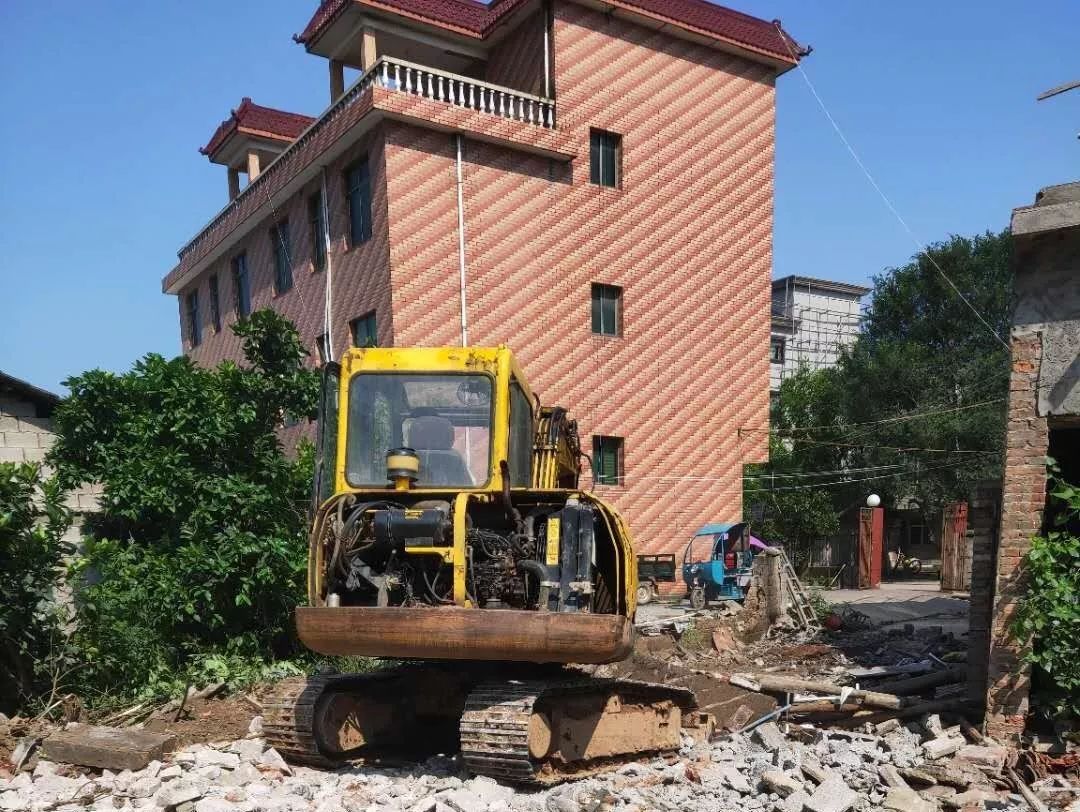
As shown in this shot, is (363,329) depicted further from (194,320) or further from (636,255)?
(194,320)

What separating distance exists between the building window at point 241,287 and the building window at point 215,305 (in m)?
1.54

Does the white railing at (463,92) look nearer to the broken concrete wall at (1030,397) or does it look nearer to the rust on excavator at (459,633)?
the broken concrete wall at (1030,397)

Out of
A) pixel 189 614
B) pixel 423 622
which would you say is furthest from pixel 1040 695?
pixel 189 614

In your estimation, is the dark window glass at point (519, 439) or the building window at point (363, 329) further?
the building window at point (363, 329)

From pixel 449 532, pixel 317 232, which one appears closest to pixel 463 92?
pixel 317 232

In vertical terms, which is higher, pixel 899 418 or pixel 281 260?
pixel 281 260

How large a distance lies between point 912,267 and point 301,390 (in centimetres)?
3219

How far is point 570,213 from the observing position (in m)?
19.3

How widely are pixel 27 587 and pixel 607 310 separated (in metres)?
13.1

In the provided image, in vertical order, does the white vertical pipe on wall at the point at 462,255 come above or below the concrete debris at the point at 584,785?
above

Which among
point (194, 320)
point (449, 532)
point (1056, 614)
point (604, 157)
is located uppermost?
A: point (604, 157)

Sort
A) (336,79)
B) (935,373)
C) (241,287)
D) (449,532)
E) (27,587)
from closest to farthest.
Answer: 1. (449,532)
2. (27,587)
3. (336,79)
4. (241,287)
5. (935,373)

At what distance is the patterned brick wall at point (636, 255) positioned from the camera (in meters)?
17.7

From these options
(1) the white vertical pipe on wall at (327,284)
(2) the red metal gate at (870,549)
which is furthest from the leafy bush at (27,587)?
(2) the red metal gate at (870,549)
